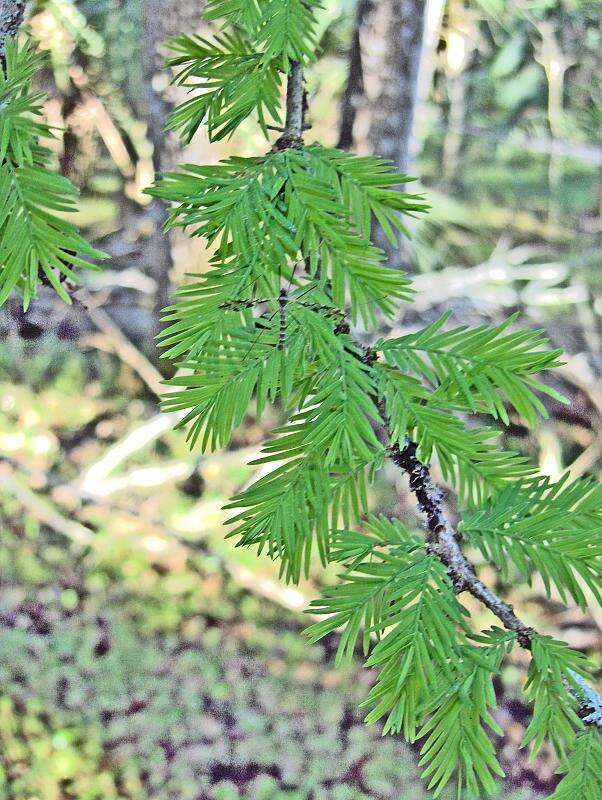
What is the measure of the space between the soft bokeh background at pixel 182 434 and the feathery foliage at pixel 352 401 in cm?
78

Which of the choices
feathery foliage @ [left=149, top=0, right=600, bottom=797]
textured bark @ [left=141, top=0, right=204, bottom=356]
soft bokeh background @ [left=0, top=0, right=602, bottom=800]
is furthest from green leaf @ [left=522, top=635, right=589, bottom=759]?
textured bark @ [left=141, top=0, right=204, bottom=356]

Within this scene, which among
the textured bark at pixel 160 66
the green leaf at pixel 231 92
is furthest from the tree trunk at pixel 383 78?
the green leaf at pixel 231 92

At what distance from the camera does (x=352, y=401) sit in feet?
0.80

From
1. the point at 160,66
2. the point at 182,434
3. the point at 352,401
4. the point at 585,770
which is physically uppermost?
the point at 160,66

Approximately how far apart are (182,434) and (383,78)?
2.36ft

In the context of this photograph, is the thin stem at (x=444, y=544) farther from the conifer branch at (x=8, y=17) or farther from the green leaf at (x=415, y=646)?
the conifer branch at (x=8, y=17)

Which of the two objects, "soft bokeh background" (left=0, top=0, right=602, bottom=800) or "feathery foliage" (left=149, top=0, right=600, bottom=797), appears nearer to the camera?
"feathery foliage" (left=149, top=0, right=600, bottom=797)

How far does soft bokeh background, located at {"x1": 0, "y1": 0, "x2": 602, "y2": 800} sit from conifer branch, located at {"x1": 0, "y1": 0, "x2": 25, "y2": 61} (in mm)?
722

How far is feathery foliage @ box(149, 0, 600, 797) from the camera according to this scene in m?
0.25

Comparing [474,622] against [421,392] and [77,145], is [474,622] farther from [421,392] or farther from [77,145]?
[77,145]

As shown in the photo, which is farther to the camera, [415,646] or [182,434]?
[182,434]

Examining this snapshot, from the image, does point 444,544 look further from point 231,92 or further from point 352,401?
point 231,92

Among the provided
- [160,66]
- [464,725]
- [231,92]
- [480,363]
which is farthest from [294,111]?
[160,66]

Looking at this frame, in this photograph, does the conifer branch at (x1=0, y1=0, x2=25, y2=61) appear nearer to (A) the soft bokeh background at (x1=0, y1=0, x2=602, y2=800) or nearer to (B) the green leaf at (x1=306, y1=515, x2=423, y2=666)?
(B) the green leaf at (x1=306, y1=515, x2=423, y2=666)
